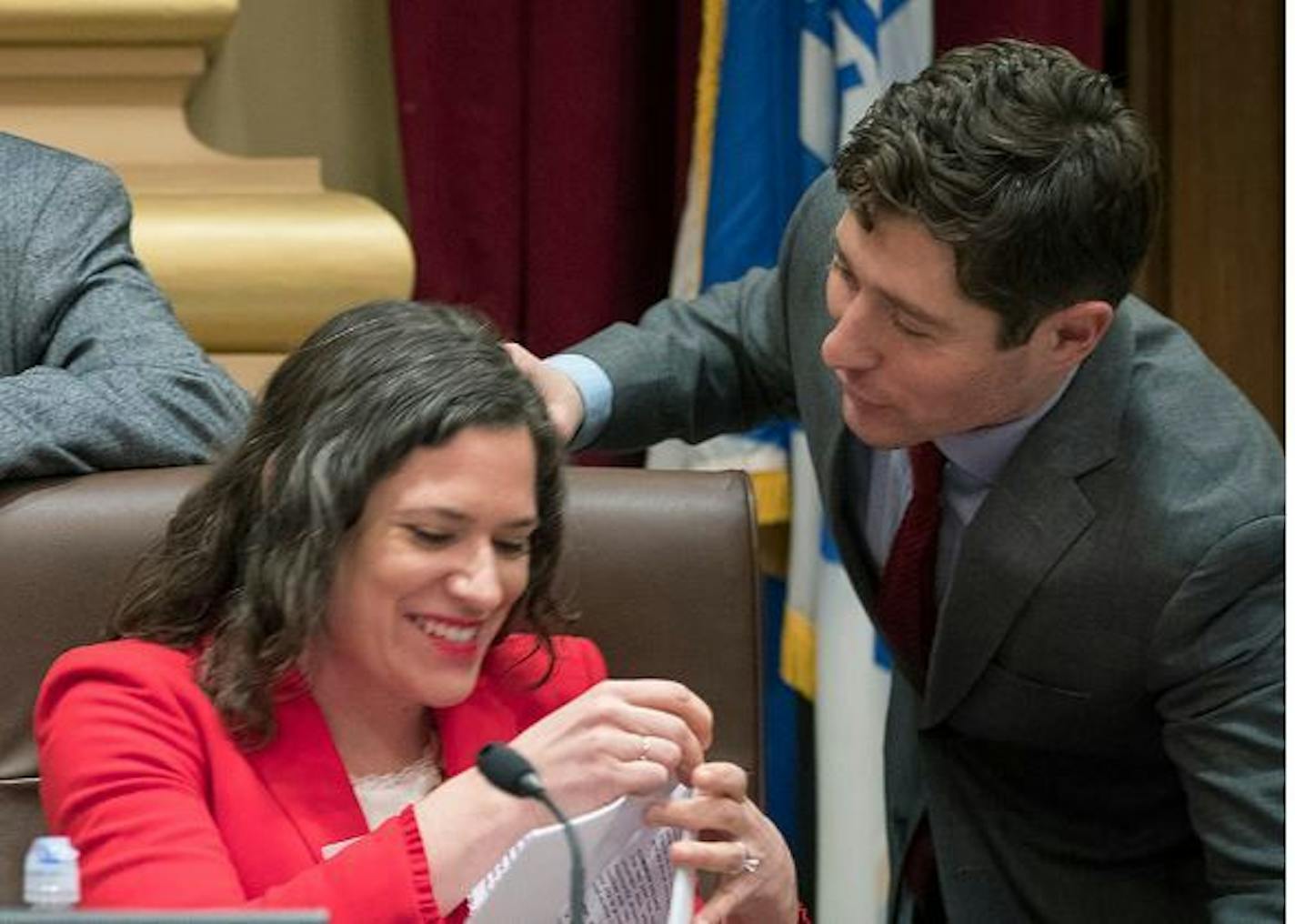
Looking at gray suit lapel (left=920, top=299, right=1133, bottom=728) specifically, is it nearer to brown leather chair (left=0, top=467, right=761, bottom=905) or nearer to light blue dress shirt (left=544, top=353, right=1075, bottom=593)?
light blue dress shirt (left=544, top=353, right=1075, bottom=593)

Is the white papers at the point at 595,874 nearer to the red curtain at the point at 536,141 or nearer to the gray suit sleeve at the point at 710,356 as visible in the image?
the gray suit sleeve at the point at 710,356

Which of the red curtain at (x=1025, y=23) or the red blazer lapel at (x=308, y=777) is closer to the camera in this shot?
the red blazer lapel at (x=308, y=777)

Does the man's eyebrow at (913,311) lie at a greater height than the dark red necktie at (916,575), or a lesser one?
greater

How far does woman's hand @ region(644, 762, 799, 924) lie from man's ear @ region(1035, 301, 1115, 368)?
48cm

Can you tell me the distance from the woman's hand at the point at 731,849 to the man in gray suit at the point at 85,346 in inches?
26.9

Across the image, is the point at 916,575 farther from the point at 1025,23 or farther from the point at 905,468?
the point at 1025,23

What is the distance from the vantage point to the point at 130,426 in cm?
231

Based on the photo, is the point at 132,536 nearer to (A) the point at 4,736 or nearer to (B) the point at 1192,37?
(A) the point at 4,736

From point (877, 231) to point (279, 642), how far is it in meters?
0.60

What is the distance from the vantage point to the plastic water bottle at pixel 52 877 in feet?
4.72

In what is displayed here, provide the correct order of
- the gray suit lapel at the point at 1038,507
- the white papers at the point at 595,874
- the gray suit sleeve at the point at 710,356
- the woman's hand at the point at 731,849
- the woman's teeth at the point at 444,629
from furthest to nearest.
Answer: the gray suit sleeve at the point at 710,356 → the gray suit lapel at the point at 1038,507 → the woman's teeth at the point at 444,629 → the woman's hand at the point at 731,849 → the white papers at the point at 595,874

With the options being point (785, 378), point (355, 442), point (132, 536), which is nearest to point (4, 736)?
point (132, 536)

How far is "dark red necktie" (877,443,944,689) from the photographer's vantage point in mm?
2314

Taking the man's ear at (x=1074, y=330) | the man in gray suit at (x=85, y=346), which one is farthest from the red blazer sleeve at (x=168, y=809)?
the man's ear at (x=1074, y=330)
